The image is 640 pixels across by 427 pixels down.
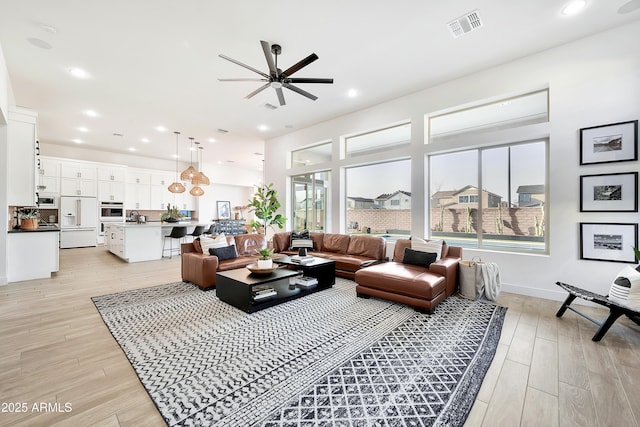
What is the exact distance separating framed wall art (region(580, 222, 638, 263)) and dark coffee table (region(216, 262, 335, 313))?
3750 millimetres

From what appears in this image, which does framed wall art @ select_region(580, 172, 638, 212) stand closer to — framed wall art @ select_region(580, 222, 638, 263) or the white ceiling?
framed wall art @ select_region(580, 222, 638, 263)

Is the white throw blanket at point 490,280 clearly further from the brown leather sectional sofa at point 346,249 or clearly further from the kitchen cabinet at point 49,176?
the kitchen cabinet at point 49,176

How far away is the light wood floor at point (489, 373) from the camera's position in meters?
1.59

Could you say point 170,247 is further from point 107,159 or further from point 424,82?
point 424,82

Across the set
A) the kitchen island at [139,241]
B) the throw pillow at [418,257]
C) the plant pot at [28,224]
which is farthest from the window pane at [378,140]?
the plant pot at [28,224]

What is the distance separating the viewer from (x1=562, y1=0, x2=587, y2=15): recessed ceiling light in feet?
9.20

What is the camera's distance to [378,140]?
5.91 metres

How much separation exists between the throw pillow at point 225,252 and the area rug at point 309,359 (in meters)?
1.00

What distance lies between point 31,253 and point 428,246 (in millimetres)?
6794

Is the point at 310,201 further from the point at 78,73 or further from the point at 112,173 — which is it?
the point at 112,173

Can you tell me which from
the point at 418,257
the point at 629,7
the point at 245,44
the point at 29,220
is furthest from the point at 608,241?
the point at 29,220

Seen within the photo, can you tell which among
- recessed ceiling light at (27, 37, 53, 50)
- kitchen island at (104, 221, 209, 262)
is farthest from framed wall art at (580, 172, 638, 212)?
kitchen island at (104, 221, 209, 262)

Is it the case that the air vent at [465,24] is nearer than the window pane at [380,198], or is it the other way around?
the air vent at [465,24]

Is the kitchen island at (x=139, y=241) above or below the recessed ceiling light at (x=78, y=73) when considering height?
below
